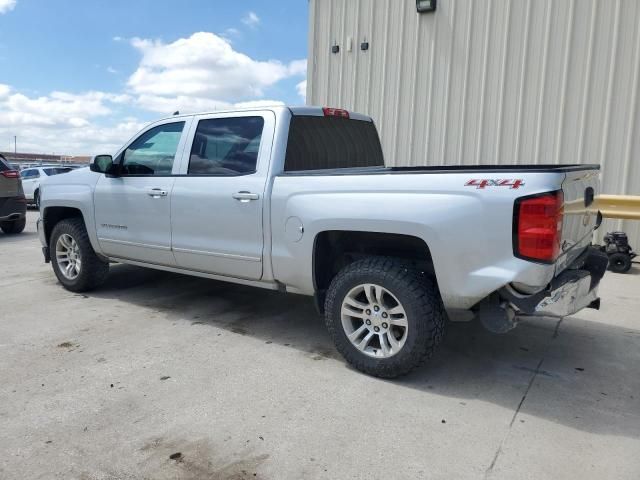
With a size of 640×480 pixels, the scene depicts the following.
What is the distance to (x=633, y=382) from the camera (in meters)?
3.54

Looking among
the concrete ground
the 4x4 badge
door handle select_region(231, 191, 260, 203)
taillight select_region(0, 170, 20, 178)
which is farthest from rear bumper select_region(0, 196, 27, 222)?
the 4x4 badge

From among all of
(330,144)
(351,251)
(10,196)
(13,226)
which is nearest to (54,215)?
(330,144)

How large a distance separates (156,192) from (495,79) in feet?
20.2

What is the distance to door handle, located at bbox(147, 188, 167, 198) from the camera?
4676mm

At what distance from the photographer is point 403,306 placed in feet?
10.9

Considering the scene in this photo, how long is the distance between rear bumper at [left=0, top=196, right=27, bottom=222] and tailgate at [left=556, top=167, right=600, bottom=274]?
35.0ft

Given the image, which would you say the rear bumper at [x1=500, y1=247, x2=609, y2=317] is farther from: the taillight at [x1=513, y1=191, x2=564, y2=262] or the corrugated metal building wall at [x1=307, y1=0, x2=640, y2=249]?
the corrugated metal building wall at [x1=307, y1=0, x2=640, y2=249]

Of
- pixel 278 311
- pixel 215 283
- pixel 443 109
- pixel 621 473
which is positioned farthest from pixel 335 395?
pixel 443 109

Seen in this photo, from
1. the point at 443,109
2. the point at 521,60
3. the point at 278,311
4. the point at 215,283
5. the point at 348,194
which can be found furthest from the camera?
the point at 443,109

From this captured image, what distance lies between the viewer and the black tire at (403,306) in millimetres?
3277

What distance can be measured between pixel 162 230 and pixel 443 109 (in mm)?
5958

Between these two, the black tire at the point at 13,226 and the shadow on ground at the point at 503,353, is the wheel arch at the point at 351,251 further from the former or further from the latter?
the black tire at the point at 13,226

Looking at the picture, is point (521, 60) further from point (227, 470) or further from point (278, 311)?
point (227, 470)

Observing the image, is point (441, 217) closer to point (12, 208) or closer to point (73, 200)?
point (73, 200)
